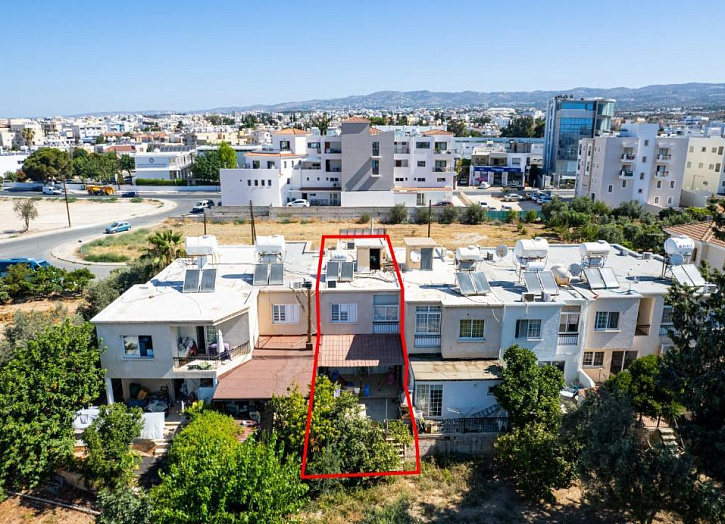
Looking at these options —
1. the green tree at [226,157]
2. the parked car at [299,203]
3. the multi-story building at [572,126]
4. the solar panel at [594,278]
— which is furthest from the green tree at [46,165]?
the solar panel at [594,278]

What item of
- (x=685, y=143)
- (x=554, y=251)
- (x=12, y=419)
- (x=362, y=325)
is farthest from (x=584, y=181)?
(x=12, y=419)

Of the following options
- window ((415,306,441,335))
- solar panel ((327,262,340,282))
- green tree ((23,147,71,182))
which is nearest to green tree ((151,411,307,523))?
window ((415,306,441,335))

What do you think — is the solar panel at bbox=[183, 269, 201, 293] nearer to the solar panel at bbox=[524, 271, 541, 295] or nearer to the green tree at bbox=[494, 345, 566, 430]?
the green tree at bbox=[494, 345, 566, 430]

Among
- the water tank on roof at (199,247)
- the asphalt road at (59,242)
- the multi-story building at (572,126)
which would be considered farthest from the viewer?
the multi-story building at (572,126)

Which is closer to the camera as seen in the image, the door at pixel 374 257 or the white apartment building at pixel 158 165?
the door at pixel 374 257

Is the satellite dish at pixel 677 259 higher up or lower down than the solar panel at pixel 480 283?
higher up

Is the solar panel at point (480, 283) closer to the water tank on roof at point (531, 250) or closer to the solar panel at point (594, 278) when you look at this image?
the water tank on roof at point (531, 250)

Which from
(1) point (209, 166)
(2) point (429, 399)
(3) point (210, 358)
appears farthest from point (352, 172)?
(2) point (429, 399)
